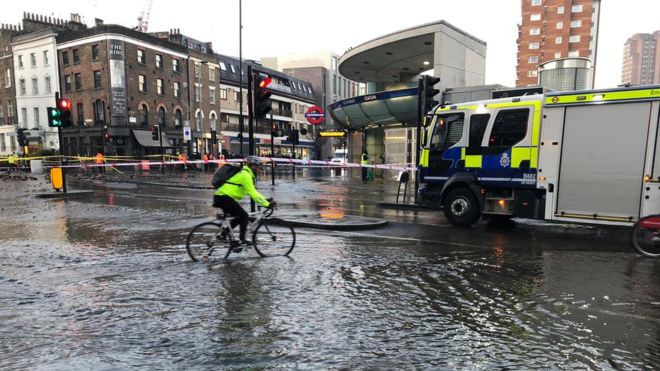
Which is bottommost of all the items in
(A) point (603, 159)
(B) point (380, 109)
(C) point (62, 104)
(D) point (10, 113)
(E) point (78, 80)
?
(A) point (603, 159)

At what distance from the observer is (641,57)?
184250 mm

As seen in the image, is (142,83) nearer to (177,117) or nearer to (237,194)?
(177,117)

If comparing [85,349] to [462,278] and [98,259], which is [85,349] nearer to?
[98,259]

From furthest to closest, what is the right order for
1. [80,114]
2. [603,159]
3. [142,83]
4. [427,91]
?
1. [142,83]
2. [80,114]
3. [427,91]
4. [603,159]

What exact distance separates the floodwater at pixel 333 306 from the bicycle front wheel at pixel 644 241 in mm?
290

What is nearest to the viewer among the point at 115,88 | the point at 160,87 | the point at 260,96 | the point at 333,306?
the point at 333,306

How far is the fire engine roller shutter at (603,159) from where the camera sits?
818 cm

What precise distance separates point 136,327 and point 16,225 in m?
8.38

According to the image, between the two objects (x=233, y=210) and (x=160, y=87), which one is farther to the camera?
(x=160, y=87)

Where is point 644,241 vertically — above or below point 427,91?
below

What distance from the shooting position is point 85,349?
12.2 feet

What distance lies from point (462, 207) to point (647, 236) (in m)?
3.70

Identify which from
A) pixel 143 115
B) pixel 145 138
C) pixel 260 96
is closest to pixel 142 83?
pixel 143 115

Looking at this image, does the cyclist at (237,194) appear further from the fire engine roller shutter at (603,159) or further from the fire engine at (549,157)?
the fire engine roller shutter at (603,159)
